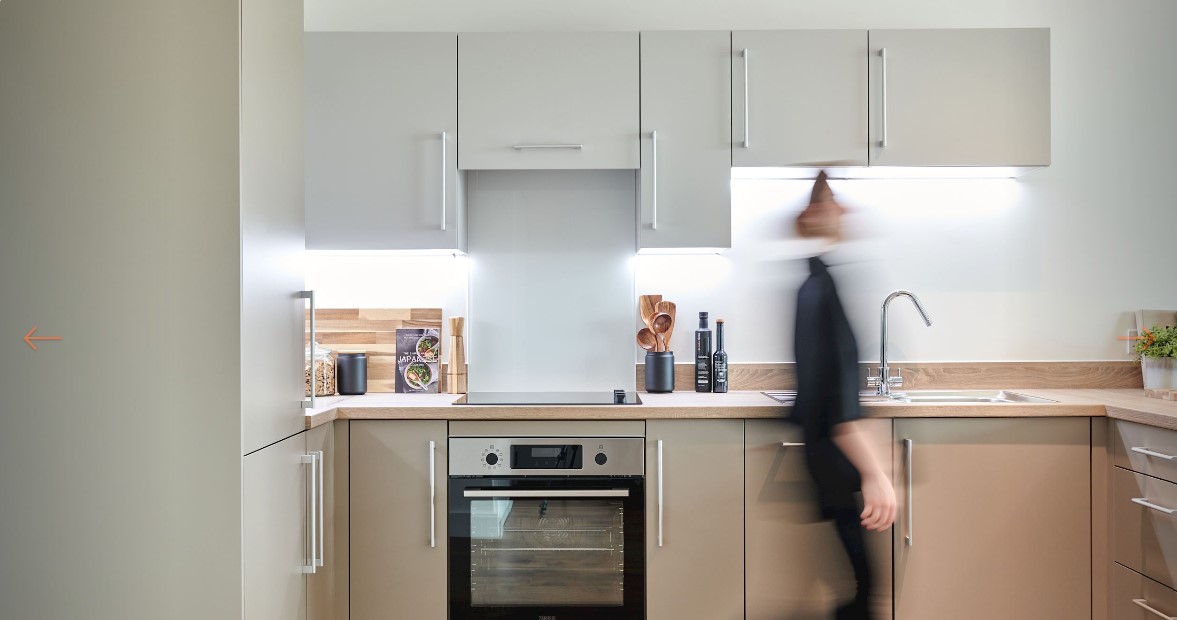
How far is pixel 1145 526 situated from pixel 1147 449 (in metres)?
0.23

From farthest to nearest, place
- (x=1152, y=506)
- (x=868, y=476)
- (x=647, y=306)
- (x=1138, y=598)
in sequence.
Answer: (x=647, y=306) → (x=1138, y=598) → (x=1152, y=506) → (x=868, y=476)

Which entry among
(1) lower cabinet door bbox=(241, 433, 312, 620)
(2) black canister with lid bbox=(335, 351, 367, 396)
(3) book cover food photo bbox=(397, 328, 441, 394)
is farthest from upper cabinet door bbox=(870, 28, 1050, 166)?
(1) lower cabinet door bbox=(241, 433, 312, 620)

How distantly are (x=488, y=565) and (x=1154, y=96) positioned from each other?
3.17m

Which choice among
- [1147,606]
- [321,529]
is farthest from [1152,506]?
[321,529]

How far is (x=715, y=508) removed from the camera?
2.20m

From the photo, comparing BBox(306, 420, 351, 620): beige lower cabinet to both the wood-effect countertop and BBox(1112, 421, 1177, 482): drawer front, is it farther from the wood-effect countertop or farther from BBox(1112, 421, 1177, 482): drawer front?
BBox(1112, 421, 1177, 482): drawer front

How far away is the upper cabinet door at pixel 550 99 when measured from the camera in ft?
8.00

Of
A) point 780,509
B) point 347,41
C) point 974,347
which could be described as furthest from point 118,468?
point 974,347

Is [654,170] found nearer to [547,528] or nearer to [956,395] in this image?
[547,528]

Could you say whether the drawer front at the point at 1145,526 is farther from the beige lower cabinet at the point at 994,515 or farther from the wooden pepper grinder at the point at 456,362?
the wooden pepper grinder at the point at 456,362

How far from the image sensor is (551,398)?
2.45 metres

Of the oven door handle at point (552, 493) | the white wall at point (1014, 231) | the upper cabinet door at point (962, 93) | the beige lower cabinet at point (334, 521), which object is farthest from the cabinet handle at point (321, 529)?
the upper cabinet door at point (962, 93)

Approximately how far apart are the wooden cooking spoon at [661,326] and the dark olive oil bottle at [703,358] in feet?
0.40

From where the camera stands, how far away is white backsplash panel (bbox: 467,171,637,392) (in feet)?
9.07
